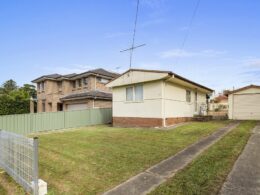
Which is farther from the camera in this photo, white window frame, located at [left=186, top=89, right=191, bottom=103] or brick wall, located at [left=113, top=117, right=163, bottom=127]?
white window frame, located at [left=186, top=89, right=191, bottom=103]

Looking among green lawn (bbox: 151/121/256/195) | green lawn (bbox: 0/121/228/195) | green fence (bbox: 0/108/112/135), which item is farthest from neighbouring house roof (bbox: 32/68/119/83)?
green lawn (bbox: 151/121/256/195)

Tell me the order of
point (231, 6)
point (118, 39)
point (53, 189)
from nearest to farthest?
point (53, 189) → point (231, 6) → point (118, 39)

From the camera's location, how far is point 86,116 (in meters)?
18.7

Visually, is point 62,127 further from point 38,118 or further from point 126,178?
point 126,178

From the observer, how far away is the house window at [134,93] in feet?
50.7

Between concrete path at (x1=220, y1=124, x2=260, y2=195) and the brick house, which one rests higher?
the brick house

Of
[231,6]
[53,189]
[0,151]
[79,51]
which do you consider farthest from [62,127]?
[231,6]

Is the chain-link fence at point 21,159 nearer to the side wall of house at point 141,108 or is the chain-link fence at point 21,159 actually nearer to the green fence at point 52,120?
the green fence at point 52,120

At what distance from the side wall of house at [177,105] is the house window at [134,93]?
6.73 feet

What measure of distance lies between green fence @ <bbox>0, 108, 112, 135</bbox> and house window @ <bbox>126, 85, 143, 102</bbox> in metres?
4.64

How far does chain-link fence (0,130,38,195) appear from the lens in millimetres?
4098

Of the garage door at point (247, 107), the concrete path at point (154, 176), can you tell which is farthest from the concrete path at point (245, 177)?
the garage door at point (247, 107)

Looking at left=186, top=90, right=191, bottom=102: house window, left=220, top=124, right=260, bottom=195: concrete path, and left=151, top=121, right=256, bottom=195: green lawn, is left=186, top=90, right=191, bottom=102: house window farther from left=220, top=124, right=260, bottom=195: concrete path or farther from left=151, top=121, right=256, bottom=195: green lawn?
left=220, top=124, right=260, bottom=195: concrete path

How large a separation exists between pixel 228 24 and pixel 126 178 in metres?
13.2
